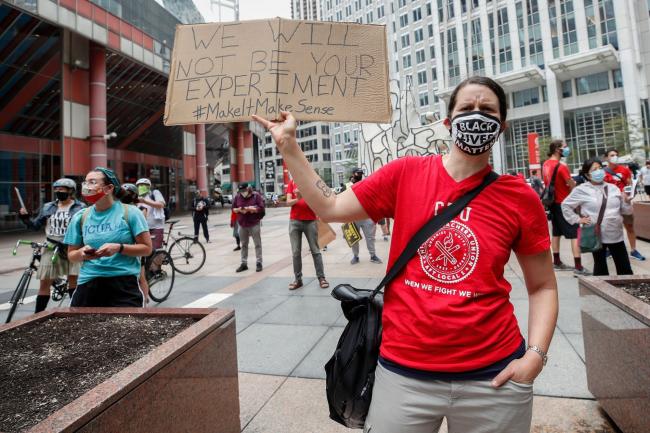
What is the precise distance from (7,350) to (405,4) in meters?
75.9

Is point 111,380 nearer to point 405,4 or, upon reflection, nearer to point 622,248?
point 622,248

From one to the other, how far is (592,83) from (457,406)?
51819mm

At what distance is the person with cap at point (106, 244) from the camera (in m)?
3.34

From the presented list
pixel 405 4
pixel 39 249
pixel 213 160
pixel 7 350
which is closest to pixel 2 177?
pixel 39 249

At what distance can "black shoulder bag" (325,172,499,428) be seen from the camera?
1515 mm

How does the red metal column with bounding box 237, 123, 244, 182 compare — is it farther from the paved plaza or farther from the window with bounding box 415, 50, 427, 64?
the paved plaza

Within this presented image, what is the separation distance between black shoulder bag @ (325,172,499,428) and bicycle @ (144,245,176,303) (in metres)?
5.48

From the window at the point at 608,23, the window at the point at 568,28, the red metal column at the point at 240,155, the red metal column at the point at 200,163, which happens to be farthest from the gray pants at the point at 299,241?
the window at the point at 568,28

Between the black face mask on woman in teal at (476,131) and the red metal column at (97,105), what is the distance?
2463 centimetres

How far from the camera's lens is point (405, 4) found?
68250 millimetres

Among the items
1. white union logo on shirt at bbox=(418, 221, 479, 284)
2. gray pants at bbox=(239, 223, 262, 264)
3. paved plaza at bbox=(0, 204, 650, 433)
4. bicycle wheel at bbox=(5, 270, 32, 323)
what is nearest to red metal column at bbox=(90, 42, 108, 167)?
paved plaza at bbox=(0, 204, 650, 433)

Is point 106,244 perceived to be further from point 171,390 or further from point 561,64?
point 561,64

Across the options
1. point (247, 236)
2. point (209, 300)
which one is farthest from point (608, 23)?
point (209, 300)

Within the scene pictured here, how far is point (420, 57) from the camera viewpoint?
67062 mm
